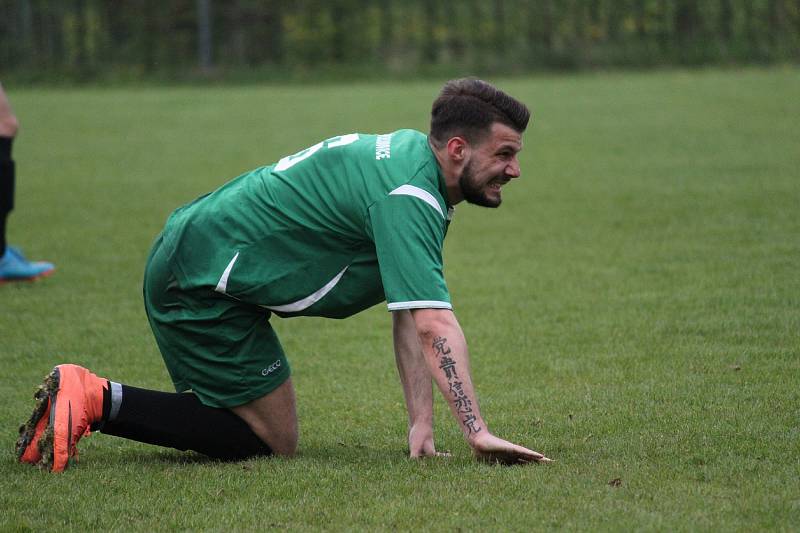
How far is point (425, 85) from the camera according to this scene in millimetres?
25078

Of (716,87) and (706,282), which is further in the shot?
(716,87)

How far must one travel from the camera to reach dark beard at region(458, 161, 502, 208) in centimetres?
450

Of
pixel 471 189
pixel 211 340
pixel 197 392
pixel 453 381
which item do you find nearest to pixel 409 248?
pixel 471 189

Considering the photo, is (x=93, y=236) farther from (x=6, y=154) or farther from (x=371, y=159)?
(x=371, y=159)

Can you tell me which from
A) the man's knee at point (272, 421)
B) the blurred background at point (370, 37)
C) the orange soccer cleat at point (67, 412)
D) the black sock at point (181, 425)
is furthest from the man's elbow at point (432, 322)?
the blurred background at point (370, 37)

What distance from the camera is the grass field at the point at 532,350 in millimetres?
4141

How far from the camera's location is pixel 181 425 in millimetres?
4945

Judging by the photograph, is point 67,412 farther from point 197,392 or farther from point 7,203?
point 7,203

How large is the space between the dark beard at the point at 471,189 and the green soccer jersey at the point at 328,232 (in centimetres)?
8

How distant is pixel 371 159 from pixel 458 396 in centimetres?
96

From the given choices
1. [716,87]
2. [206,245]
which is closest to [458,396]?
[206,245]

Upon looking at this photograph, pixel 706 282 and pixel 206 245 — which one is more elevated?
pixel 206 245

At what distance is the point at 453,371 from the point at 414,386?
2.41 ft

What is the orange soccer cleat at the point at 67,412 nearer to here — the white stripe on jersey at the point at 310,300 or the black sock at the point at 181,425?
the black sock at the point at 181,425
